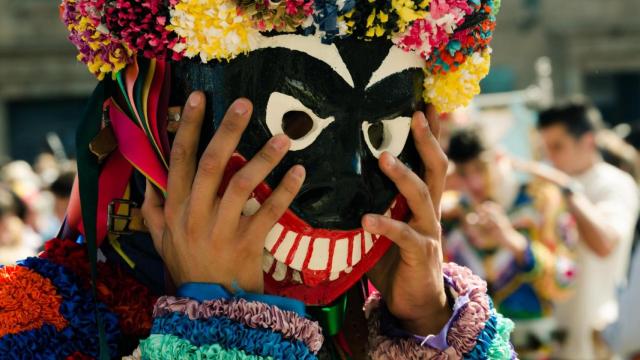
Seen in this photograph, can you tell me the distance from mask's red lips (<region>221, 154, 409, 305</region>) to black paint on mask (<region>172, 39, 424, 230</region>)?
0.08 ft

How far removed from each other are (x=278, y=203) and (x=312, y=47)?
11.2 inches

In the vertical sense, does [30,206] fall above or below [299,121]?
below

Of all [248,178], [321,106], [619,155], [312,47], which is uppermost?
[312,47]

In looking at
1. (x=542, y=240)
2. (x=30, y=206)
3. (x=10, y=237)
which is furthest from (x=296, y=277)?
(x=30, y=206)

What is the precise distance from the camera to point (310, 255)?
158 cm

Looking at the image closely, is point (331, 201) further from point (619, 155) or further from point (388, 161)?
point (619, 155)

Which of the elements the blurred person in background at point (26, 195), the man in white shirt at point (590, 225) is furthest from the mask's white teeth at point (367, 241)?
the blurred person in background at point (26, 195)

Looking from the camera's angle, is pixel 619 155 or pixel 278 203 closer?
pixel 278 203

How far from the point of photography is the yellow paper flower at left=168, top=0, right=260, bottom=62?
4.84ft

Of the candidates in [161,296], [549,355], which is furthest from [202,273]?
[549,355]

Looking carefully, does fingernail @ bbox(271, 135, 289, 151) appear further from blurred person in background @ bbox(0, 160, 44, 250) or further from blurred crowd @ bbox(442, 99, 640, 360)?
blurred person in background @ bbox(0, 160, 44, 250)

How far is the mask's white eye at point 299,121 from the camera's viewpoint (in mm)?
1539

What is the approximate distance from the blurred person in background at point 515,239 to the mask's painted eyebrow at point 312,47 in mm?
2726

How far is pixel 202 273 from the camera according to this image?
5.00 feet
